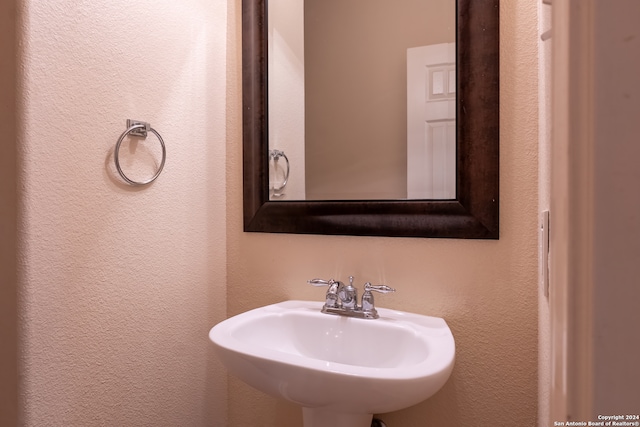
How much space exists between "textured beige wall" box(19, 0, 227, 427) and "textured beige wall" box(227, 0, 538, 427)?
1.62ft

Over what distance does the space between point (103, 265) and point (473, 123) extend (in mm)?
985

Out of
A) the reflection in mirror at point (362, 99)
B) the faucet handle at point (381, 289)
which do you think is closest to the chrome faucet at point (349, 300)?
the faucet handle at point (381, 289)

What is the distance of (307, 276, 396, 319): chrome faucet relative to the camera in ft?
3.11

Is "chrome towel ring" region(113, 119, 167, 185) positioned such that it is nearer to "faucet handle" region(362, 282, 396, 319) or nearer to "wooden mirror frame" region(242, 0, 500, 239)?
"wooden mirror frame" region(242, 0, 500, 239)

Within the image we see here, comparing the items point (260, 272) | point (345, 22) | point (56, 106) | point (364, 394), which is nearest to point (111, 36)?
point (56, 106)

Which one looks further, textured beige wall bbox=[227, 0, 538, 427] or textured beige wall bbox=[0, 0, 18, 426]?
textured beige wall bbox=[227, 0, 538, 427]

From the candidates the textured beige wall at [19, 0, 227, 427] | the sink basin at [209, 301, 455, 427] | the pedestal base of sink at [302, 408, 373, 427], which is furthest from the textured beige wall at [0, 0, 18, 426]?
the pedestal base of sink at [302, 408, 373, 427]

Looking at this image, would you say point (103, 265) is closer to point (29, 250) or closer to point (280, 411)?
point (29, 250)

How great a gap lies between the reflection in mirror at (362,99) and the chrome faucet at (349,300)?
0.85 feet

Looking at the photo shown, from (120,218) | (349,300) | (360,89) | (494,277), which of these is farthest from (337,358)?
(360,89)

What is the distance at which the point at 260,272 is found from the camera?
1.18 metres

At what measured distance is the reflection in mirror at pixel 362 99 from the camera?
96cm

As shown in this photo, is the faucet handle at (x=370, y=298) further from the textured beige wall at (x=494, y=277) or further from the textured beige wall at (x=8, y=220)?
the textured beige wall at (x=8, y=220)

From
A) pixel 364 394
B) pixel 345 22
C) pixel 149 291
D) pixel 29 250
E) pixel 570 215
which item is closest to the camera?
pixel 570 215
